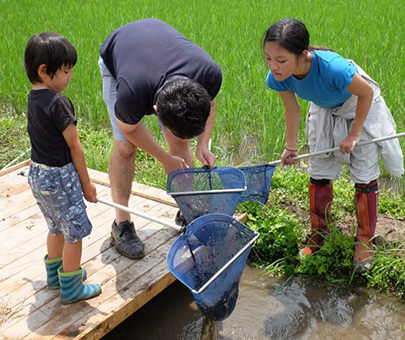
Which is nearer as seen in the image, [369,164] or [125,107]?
[125,107]

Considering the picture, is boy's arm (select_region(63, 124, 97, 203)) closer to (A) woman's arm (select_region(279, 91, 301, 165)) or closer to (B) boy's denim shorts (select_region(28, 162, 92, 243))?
(B) boy's denim shorts (select_region(28, 162, 92, 243))

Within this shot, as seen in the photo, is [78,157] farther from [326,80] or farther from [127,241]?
[326,80]

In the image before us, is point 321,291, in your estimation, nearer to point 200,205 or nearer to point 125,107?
point 200,205

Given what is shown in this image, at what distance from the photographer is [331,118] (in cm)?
295

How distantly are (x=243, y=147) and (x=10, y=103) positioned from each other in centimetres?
295

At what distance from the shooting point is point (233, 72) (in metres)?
5.29

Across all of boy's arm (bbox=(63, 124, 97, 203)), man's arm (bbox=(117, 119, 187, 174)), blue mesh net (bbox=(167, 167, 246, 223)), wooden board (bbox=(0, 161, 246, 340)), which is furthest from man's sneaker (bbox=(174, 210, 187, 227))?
boy's arm (bbox=(63, 124, 97, 203))

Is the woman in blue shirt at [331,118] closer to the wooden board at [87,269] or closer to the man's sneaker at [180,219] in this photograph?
the wooden board at [87,269]

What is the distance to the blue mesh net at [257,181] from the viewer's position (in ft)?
10.0

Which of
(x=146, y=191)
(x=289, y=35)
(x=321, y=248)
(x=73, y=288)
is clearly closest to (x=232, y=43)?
(x=146, y=191)

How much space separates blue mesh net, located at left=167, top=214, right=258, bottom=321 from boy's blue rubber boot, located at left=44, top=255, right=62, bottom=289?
0.74 m

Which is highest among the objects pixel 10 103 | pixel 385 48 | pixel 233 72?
pixel 385 48

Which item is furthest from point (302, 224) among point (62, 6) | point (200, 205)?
point (62, 6)

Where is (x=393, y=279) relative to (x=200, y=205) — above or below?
below
